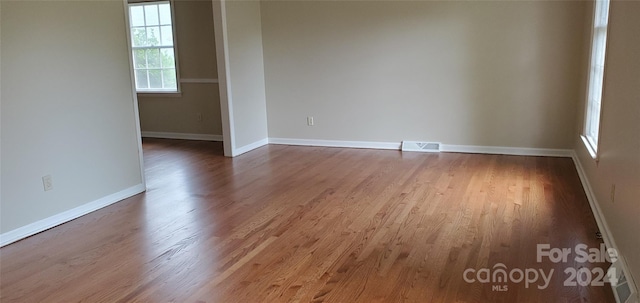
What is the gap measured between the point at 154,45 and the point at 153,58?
0.63ft

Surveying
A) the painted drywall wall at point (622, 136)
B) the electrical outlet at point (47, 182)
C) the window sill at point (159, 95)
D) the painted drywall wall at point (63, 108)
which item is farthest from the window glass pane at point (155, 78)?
the painted drywall wall at point (622, 136)

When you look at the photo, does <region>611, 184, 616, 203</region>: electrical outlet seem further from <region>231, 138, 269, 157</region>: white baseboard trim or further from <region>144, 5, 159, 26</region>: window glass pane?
<region>144, 5, 159, 26</region>: window glass pane

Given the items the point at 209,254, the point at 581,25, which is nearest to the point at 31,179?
the point at 209,254

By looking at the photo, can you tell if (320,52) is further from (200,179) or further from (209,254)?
(209,254)

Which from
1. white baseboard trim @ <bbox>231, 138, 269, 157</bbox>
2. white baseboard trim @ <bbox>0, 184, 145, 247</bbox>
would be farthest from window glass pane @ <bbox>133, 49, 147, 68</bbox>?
white baseboard trim @ <bbox>0, 184, 145, 247</bbox>

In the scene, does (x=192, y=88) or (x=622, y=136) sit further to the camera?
(x=192, y=88)

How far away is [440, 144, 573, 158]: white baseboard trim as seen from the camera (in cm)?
540

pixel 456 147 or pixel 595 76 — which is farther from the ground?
pixel 595 76

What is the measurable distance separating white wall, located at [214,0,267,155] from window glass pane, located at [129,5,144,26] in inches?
77.4

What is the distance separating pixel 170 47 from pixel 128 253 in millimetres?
4586

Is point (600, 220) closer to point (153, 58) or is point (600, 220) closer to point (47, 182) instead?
point (47, 182)

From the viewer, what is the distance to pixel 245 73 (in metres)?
6.11

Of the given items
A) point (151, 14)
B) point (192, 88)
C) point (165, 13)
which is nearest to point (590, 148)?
point (192, 88)

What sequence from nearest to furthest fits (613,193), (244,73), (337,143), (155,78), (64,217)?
(613,193) < (64,217) < (244,73) < (337,143) < (155,78)
